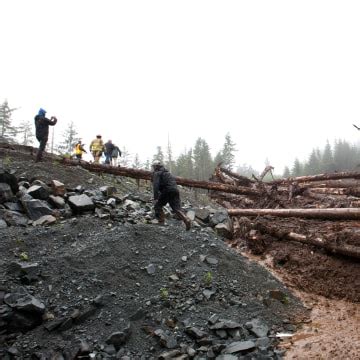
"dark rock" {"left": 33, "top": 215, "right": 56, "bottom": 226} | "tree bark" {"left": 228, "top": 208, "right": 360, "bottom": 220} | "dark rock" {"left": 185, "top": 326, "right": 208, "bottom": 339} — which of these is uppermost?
"tree bark" {"left": 228, "top": 208, "right": 360, "bottom": 220}

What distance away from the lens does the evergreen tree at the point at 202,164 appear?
46844 mm

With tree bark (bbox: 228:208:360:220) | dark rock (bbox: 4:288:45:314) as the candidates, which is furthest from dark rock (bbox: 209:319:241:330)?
tree bark (bbox: 228:208:360:220)

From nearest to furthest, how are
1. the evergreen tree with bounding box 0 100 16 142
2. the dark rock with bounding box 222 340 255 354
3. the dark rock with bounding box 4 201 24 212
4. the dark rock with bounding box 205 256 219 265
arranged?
1. the dark rock with bounding box 222 340 255 354
2. the dark rock with bounding box 205 256 219 265
3. the dark rock with bounding box 4 201 24 212
4. the evergreen tree with bounding box 0 100 16 142

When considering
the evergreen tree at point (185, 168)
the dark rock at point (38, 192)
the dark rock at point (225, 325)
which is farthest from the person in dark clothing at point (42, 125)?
the evergreen tree at point (185, 168)

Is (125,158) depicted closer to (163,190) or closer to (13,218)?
(163,190)

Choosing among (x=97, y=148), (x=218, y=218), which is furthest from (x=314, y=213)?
(x=97, y=148)

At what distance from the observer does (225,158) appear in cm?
4950

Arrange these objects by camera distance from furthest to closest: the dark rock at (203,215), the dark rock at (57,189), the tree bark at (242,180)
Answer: the tree bark at (242,180), the dark rock at (203,215), the dark rock at (57,189)

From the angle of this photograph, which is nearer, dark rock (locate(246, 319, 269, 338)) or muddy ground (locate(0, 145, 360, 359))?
muddy ground (locate(0, 145, 360, 359))

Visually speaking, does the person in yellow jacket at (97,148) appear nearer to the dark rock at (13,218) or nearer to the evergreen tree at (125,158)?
the dark rock at (13,218)

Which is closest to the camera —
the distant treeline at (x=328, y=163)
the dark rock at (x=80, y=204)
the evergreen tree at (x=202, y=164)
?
the dark rock at (x=80, y=204)

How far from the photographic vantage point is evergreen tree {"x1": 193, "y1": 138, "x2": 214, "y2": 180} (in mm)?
46844

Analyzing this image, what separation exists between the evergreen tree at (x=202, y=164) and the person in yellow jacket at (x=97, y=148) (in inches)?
1210

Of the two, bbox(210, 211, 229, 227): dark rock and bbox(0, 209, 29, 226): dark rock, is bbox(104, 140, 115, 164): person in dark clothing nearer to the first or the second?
bbox(210, 211, 229, 227): dark rock
